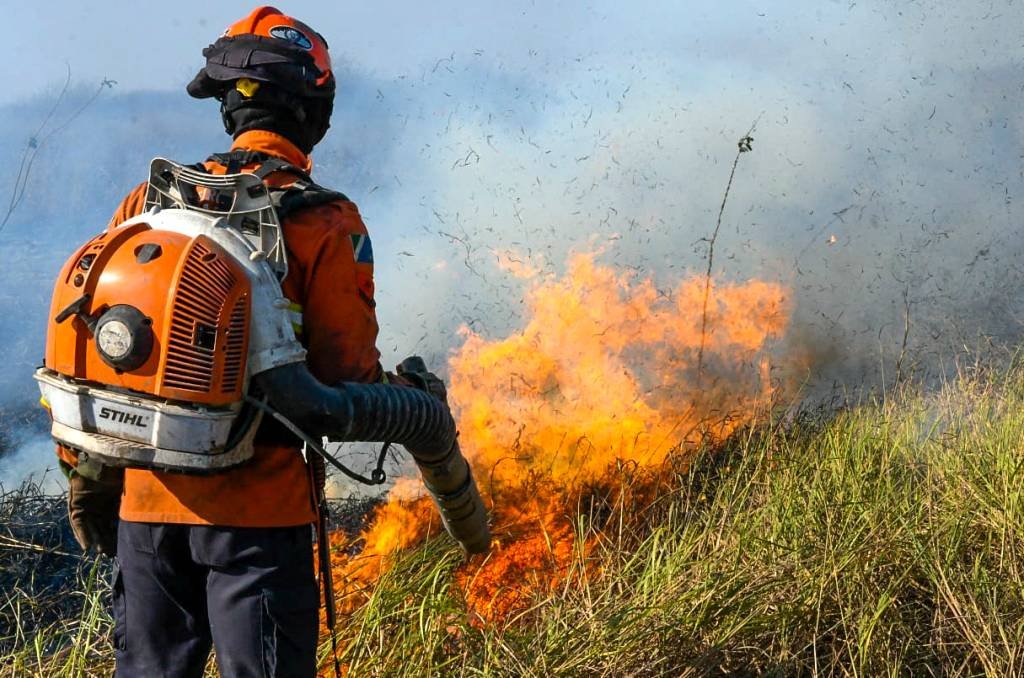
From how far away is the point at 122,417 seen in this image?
6.40 ft

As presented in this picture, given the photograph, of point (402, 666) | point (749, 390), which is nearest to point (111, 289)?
point (402, 666)

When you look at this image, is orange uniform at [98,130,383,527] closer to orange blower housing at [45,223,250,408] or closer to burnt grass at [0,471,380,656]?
orange blower housing at [45,223,250,408]

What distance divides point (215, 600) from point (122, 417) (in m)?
0.46

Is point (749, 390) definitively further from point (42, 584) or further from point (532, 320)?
point (42, 584)

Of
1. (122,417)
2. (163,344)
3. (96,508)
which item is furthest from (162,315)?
(96,508)

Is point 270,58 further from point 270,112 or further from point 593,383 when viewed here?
point 593,383

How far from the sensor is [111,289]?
194 cm

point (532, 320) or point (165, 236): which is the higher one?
point (165, 236)

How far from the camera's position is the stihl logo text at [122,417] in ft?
6.39

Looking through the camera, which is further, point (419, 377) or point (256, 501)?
point (419, 377)

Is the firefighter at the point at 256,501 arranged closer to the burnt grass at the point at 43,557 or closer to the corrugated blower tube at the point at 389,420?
the corrugated blower tube at the point at 389,420

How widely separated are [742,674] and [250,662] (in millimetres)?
1479

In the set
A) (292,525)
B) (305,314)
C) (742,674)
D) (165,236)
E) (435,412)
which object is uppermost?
(165,236)

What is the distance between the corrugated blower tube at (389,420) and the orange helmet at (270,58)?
→ 2.41ft
